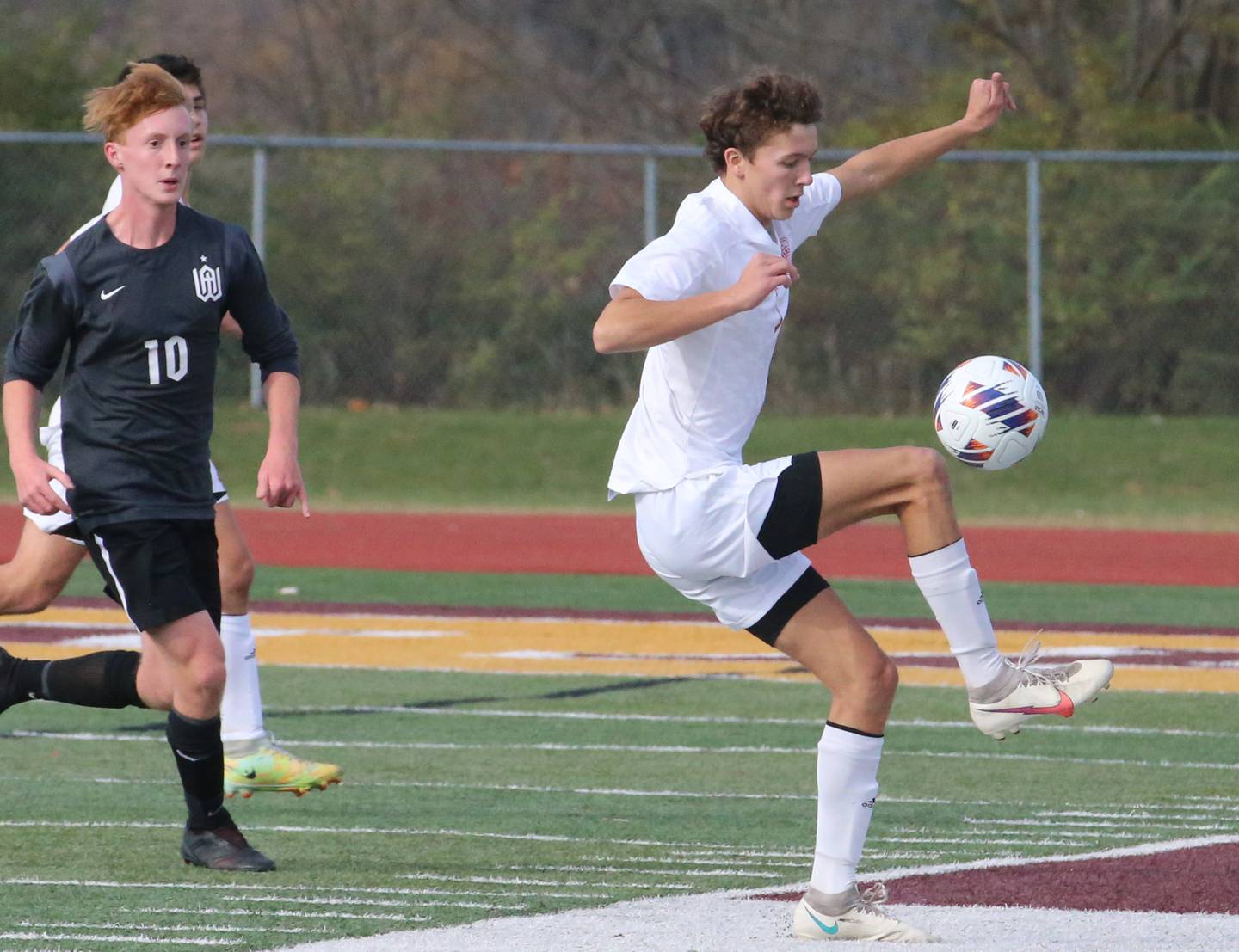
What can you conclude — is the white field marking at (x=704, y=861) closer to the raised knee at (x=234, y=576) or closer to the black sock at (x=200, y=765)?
the black sock at (x=200, y=765)

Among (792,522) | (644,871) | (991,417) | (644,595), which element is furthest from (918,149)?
(644,595)

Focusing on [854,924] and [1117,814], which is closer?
[854,924]

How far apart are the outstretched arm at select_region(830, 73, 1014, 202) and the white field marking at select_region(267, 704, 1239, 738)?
320cm

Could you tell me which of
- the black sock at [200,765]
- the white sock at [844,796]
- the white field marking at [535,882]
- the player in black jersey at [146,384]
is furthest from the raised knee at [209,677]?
the white sock at [844,796]

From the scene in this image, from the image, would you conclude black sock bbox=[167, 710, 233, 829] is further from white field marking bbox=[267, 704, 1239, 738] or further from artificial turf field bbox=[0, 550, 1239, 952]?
white field marking bbox=[267, 704, 1239, 738]

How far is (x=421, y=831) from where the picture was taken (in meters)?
7.16

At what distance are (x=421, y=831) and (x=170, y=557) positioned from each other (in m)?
1.35

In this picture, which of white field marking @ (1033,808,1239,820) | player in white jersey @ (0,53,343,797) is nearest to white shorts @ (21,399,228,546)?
player in white jersey @ (0,53,343,797)

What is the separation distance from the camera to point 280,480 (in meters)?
6.28

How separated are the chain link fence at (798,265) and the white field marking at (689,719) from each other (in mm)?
11701

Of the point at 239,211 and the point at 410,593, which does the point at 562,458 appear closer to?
the point at 239,211

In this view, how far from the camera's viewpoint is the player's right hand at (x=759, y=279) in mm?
5488

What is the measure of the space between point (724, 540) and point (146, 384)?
64.4 inches

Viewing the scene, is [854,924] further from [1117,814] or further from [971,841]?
[1117,814]
